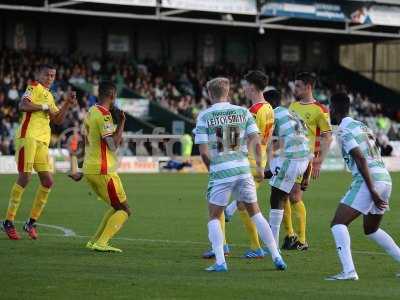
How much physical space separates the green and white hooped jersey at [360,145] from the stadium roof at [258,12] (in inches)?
1288

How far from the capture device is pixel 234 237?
1510cm

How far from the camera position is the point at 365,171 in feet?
32.5

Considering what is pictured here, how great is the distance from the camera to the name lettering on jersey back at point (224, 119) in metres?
10.8

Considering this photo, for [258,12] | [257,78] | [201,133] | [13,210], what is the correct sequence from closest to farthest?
[201,133]
[257,78]
[13,210]
[258,12]

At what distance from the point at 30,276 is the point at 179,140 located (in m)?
31.0

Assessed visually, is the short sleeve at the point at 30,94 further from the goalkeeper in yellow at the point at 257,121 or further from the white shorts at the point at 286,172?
the white shorts at the point at 286,172

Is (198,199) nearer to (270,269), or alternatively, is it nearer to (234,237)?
(234,237)

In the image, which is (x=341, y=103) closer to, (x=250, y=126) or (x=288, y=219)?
(x=250, y=126)

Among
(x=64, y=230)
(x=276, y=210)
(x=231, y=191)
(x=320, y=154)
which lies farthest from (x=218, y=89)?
(x=64, y=230)

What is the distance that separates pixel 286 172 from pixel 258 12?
36263 mm

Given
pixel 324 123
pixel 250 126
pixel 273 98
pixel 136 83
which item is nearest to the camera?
pixel 250 126

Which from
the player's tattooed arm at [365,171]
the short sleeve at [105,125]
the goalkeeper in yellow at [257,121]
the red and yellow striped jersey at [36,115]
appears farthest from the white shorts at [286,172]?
the red and yellow striped jersey at [36,115]

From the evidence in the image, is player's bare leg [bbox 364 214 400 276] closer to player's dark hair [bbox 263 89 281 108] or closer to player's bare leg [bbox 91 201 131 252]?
player's dark hair [bbox 263 89 281 108]

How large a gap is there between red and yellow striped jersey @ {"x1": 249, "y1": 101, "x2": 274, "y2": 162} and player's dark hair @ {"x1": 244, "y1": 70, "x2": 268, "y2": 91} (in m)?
0.52
